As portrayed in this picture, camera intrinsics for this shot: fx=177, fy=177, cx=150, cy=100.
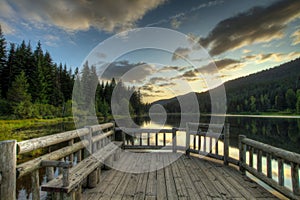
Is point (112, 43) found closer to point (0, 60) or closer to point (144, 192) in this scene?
point (144, 192)

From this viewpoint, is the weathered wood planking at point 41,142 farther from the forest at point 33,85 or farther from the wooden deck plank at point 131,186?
the forest at point 33,85

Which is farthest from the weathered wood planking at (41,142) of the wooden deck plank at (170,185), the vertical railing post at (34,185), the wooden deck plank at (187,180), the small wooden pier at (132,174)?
the wooden deck plank at (187,180)

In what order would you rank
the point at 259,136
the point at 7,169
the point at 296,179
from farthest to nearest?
1. the point at 259,136
2. the point at 296,179
3. the point at 7,169

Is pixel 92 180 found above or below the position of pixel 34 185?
below

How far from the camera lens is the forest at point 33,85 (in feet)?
88.3

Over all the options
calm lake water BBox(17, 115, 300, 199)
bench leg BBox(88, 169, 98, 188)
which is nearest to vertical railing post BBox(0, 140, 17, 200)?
bench leg BBox(88, 169, 98, 188)

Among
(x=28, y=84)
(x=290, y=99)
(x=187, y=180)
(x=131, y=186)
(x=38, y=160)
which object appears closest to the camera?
(x=38, y=160)

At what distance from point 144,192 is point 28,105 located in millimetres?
30477

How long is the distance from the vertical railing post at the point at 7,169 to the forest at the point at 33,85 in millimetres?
27673

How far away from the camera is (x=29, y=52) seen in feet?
114

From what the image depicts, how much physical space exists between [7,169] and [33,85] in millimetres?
Result: 37585

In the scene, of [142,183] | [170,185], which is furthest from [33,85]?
[170,185]

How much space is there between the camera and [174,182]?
149 inches

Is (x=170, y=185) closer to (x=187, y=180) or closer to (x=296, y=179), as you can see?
(x=187, y=180)
